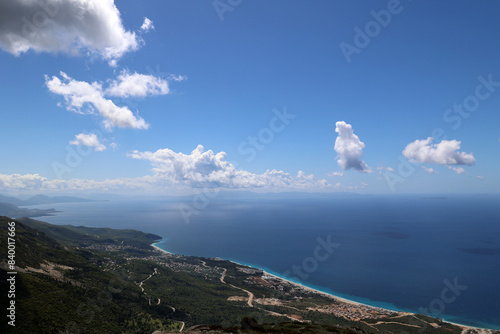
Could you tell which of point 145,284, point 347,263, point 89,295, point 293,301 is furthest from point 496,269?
point 89,295

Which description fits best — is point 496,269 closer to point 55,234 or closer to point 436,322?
point 436,322

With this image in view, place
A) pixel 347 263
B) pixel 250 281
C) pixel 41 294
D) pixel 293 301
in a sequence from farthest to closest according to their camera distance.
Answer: pixel 347 263
pixel 250 281
pixel 293 301
pixel 41 294

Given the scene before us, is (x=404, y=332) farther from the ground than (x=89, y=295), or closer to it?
closer to it

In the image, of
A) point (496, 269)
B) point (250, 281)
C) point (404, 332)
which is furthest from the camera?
point (496, 269)

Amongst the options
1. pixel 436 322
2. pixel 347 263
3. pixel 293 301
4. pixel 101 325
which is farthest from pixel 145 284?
pixel 347 263

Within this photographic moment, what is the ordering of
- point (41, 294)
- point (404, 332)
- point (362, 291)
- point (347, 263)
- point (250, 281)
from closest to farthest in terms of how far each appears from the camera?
point (41, 294) < point (404, 332) < point (362, 291) < point (250, 281) < point (347, 263)

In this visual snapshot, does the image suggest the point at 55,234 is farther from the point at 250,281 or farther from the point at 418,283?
the point at 418,283

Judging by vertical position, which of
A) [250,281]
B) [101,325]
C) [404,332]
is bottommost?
[250,281]

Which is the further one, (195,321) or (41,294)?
(195,321)

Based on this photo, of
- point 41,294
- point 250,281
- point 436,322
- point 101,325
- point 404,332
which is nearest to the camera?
point 41,294
